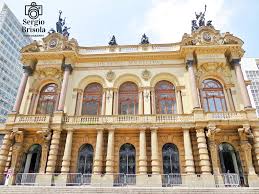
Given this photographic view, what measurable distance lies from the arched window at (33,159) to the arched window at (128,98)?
817 centimetres

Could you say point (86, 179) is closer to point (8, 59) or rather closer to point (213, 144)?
point (213, 144)

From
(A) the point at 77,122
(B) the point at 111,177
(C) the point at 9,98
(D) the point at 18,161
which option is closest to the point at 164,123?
(B) the point at 111,177

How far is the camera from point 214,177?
15.1 meters

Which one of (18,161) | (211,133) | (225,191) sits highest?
(211,133)

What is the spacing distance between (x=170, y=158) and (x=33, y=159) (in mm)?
11924

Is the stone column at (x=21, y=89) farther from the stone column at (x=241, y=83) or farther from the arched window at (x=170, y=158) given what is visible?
the stone column at (x=241, y=83)

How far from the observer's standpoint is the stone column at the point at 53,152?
16297 mm

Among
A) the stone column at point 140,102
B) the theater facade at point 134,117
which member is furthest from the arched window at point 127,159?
the stone column at point 140,102

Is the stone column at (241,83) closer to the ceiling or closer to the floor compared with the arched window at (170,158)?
closer to the ceiling

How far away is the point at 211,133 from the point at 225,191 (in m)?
4.89

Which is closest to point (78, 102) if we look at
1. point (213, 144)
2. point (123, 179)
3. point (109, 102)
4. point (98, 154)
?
point (109, 102)

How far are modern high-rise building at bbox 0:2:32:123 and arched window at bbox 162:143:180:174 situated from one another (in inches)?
1843

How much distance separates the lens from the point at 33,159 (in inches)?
712

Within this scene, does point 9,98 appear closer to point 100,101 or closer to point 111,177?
point 100,101
